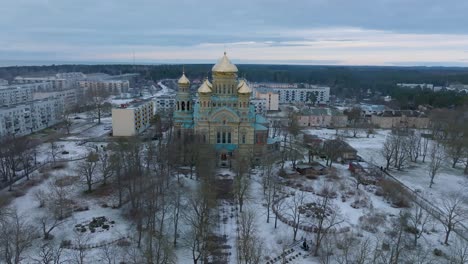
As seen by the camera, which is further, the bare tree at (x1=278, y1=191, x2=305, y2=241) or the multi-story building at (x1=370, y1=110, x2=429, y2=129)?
the multi-story building at (x1=370, y1=110, x2=429, y2=129)

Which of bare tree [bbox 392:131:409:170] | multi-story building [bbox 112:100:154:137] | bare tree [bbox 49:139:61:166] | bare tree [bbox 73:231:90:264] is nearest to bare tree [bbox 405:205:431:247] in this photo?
bare tree [bbox 392:131:409:170]

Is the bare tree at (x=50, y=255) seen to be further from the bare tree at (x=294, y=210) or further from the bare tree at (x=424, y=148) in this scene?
the bare tree at (x=424, y=148)

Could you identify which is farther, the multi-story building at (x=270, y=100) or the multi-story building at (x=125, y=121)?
the multi-story building at (x=270, y=100)

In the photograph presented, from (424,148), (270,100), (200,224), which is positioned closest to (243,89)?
(200,224)

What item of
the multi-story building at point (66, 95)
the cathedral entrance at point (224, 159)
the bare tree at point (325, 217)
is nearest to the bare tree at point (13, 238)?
the bare tree at point (325, 217)

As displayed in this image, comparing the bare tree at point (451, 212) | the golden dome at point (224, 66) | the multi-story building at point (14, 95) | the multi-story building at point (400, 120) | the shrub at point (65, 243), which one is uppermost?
the golden dome at point (224, 66)

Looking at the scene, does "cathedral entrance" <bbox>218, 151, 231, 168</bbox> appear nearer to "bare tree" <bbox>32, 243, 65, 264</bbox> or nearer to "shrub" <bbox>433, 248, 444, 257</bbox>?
"bare tree" <bbox>32, 243, 65, 264</bbox>
